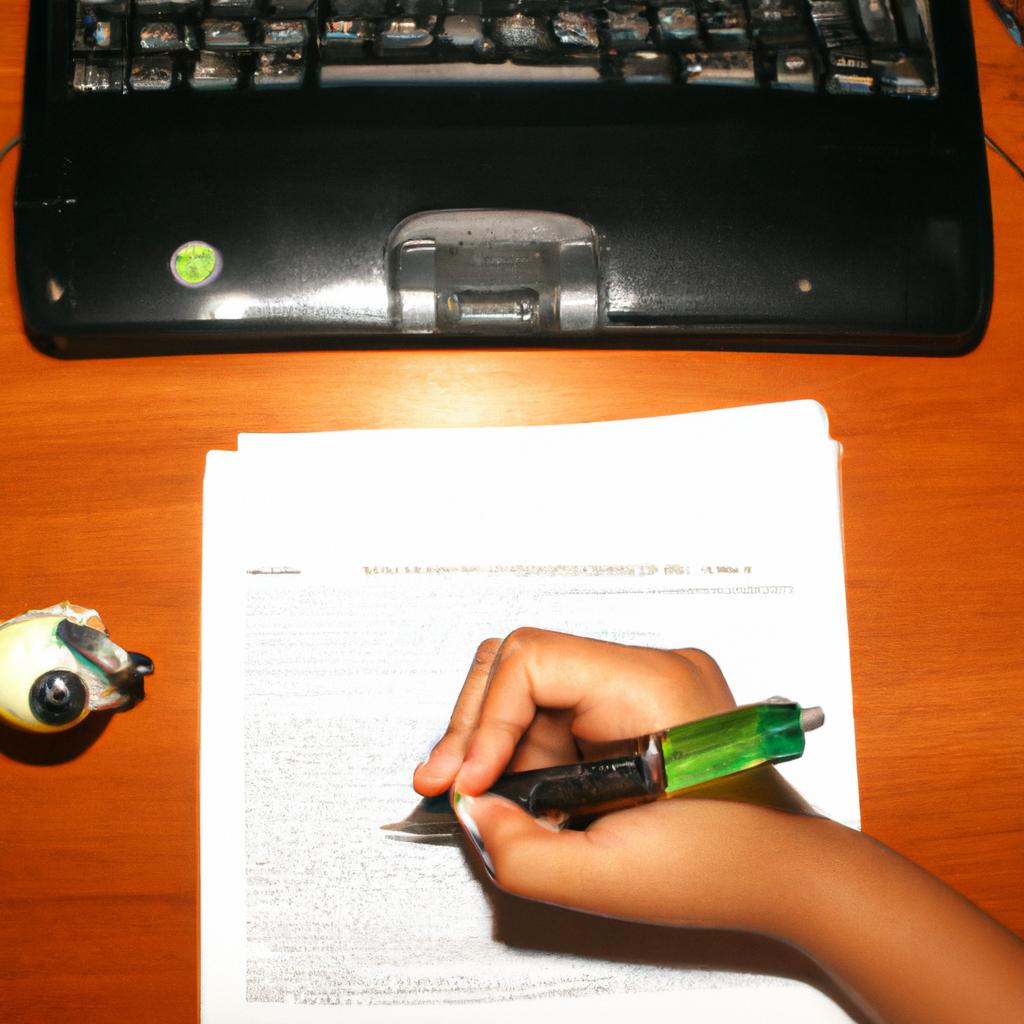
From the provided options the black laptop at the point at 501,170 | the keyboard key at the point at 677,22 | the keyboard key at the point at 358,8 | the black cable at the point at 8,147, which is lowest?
the black cable at the point at 8,147

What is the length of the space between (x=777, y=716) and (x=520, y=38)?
32cm

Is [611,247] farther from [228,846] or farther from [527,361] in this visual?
[228,846]

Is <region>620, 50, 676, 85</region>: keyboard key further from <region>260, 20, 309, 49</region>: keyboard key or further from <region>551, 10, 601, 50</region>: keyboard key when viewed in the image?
<region>260, 20, 309, 49</region>: keyboard key

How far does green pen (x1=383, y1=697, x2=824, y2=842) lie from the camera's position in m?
0.35

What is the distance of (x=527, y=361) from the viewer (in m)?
0.49

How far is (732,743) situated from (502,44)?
12.9 inches

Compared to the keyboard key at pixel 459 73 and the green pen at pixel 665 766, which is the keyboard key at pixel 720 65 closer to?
the keyboard key at pixel 459 73

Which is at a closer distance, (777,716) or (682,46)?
(777,716)

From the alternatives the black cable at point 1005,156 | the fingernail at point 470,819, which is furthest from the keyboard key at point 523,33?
the fingernail at point 470,819

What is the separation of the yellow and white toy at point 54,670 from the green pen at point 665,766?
7.0 inches

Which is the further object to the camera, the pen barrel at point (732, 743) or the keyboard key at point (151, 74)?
the keyboard key at point (151, 74)

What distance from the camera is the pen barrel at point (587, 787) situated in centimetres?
37

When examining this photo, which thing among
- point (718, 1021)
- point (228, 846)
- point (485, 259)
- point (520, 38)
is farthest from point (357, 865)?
point (520, 38)

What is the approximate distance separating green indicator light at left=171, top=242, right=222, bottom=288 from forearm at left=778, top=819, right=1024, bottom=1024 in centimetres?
35
